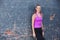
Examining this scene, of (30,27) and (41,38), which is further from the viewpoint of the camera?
(30,27)

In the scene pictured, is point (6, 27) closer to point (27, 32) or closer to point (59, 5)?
point (27, 32)

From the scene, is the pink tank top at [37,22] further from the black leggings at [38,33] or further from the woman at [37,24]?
the black leggings at [38,33]

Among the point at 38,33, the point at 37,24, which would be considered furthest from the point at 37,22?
the point at 38,33

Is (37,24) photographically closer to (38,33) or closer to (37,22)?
(37,22)

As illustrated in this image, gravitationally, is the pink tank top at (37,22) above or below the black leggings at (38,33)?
above

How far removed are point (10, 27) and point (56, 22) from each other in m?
1.80

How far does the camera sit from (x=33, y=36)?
920cm

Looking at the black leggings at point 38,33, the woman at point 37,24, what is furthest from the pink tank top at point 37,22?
the black leggings at point 38,33

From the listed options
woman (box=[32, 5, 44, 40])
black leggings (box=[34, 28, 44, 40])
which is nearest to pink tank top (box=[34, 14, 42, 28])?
woman (box=[32, 5, 44, 40])

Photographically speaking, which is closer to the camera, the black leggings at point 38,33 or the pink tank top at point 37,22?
the black leggings at point 38,33

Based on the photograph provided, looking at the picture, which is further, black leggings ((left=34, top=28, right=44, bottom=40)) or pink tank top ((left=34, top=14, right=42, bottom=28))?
pink tank top ((left=34, top=14, right=42, bottom=28))

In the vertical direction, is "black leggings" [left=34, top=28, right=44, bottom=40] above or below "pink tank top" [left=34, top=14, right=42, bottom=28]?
below

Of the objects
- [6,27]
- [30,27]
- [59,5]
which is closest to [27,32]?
[30,27]

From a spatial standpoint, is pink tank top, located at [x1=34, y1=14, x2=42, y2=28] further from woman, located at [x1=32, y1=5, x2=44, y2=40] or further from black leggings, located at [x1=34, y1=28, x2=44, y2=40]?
black leggings, located at [x1=34, y1=28, x2=44, y2=40]
